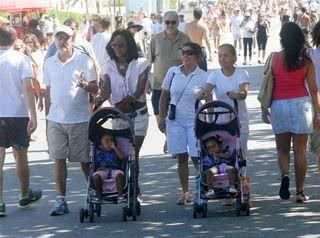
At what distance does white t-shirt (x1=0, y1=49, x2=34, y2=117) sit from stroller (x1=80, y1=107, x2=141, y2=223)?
990 mm

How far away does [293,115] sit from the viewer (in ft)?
34.5

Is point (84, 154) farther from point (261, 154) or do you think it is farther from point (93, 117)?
point (261, 154)

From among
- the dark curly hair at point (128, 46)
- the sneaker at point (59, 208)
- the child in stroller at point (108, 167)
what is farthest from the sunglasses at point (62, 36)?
the sneaker at point (59, 208)

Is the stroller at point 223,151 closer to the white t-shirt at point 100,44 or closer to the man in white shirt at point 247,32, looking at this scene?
the white t-shirt at point 100,44

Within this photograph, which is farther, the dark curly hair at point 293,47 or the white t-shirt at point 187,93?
the white t-shirt at point 187,93

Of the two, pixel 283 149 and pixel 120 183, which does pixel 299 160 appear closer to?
pixel 283 149

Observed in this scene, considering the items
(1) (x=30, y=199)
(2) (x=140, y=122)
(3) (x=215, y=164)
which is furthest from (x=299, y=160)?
(1) (x=30, y=199)

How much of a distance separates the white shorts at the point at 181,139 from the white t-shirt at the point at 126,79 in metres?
0.44

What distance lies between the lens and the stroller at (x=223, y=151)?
10031 mm

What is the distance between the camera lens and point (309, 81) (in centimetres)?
1051

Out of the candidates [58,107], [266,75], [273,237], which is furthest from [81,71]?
[273,237]

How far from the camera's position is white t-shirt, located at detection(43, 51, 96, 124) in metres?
10.5

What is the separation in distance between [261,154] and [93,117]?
5.00 m

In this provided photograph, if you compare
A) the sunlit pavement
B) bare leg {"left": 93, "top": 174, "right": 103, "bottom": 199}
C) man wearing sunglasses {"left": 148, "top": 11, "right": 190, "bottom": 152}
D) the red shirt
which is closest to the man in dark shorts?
the sunlit pavement
